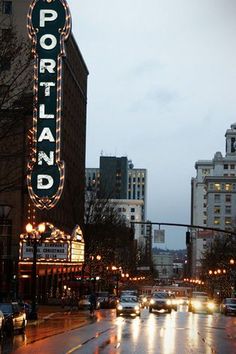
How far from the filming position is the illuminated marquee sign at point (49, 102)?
6531cm

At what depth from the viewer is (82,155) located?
421 feet

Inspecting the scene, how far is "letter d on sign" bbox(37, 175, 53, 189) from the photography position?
67.4 m

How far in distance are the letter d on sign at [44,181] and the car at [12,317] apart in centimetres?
2995

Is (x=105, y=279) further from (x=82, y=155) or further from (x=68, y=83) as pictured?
(x=68, y=83)

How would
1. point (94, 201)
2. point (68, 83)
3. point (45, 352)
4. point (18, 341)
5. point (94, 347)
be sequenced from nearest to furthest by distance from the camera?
1. point (45, 352)
2. point (94, 347)
3. point (18, 341)
4. point (94, 201)
5. point (68, 83)

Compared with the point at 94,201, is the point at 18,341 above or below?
below

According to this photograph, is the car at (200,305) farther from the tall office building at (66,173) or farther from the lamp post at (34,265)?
the lamp post at (34,265)

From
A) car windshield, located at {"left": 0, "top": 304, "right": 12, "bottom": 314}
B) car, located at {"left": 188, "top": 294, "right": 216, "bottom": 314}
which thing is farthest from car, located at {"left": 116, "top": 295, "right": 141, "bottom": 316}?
car windshield, located at {"left": 0, "top": 304, "right": 12, "bottom": 314}

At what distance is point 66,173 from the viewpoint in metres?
99.7

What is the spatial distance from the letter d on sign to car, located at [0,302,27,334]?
29953 millimetres

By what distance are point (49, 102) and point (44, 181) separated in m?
7.46

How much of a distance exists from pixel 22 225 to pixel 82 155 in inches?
2057

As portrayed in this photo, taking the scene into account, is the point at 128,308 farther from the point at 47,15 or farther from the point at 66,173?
the point at 66,173

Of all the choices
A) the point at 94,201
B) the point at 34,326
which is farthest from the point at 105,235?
the point at 34,326
